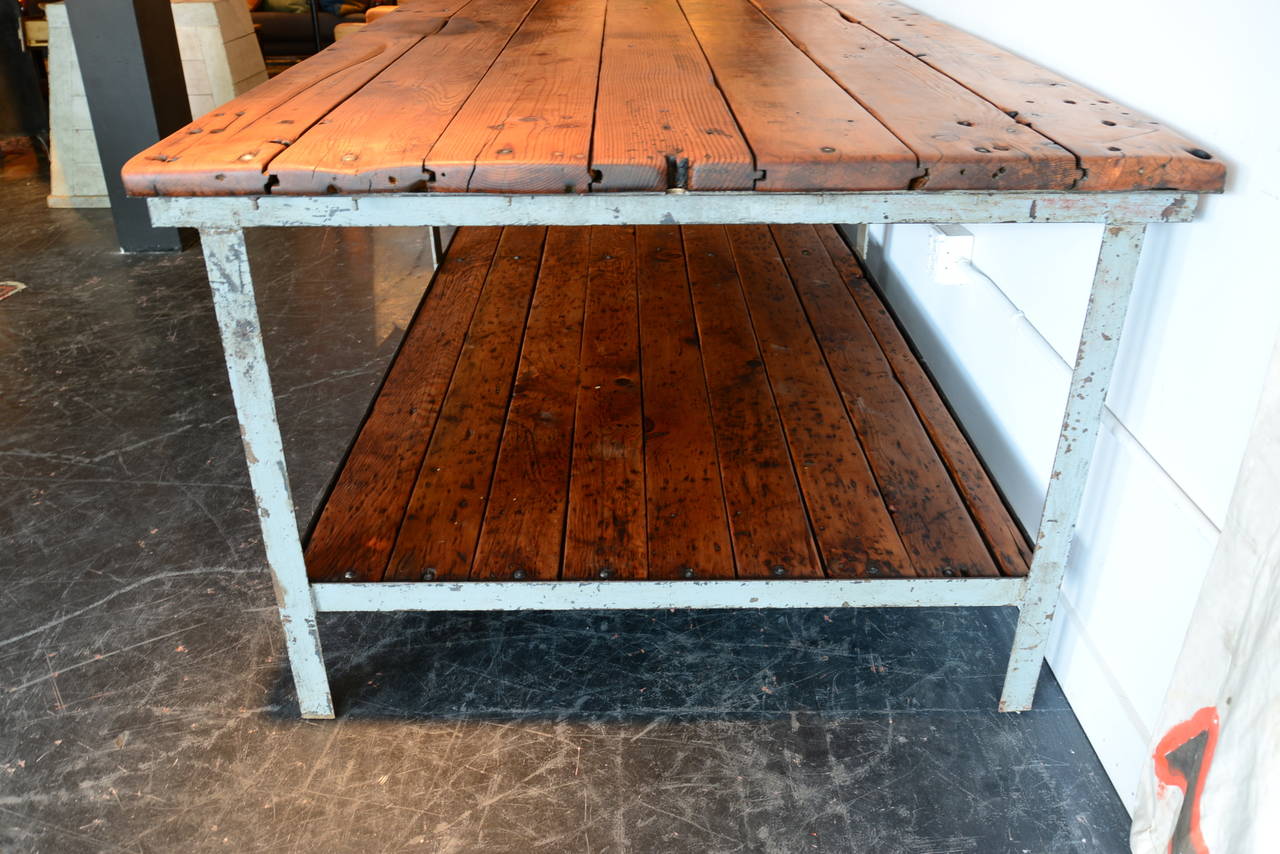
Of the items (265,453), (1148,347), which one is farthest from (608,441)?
(1148,347)

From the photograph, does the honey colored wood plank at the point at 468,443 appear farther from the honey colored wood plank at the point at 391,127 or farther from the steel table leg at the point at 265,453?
the honey colored wood plank at the point at 391,127

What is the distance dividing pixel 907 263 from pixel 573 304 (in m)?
0.78

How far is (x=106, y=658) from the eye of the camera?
5.30 feet

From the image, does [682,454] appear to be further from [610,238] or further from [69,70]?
[69,70]

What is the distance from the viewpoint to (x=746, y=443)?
1.67 meters

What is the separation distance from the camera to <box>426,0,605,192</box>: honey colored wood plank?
106 centimetres

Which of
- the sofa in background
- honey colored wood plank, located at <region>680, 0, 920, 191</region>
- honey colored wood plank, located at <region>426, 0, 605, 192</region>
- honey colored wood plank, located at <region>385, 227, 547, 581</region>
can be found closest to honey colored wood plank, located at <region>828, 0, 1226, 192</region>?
honey colored wood plank, located at <region>680, 0, 920, 191</region>

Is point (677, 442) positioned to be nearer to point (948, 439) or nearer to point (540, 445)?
point (540, 445)

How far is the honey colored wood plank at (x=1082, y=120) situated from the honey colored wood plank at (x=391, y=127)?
2.32 ft

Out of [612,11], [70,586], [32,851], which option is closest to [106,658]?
[70,586]

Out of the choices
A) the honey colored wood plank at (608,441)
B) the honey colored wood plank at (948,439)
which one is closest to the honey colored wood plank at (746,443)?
the honey colored wood plank at (608,441)

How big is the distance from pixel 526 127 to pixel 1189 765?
996 mm

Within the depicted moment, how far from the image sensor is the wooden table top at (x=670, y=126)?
1064mm

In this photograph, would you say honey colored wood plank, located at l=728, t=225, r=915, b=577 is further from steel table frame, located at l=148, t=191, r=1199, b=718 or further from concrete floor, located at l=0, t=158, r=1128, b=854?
concrete floor, located at l=0, t=158, r=1128, b=854
